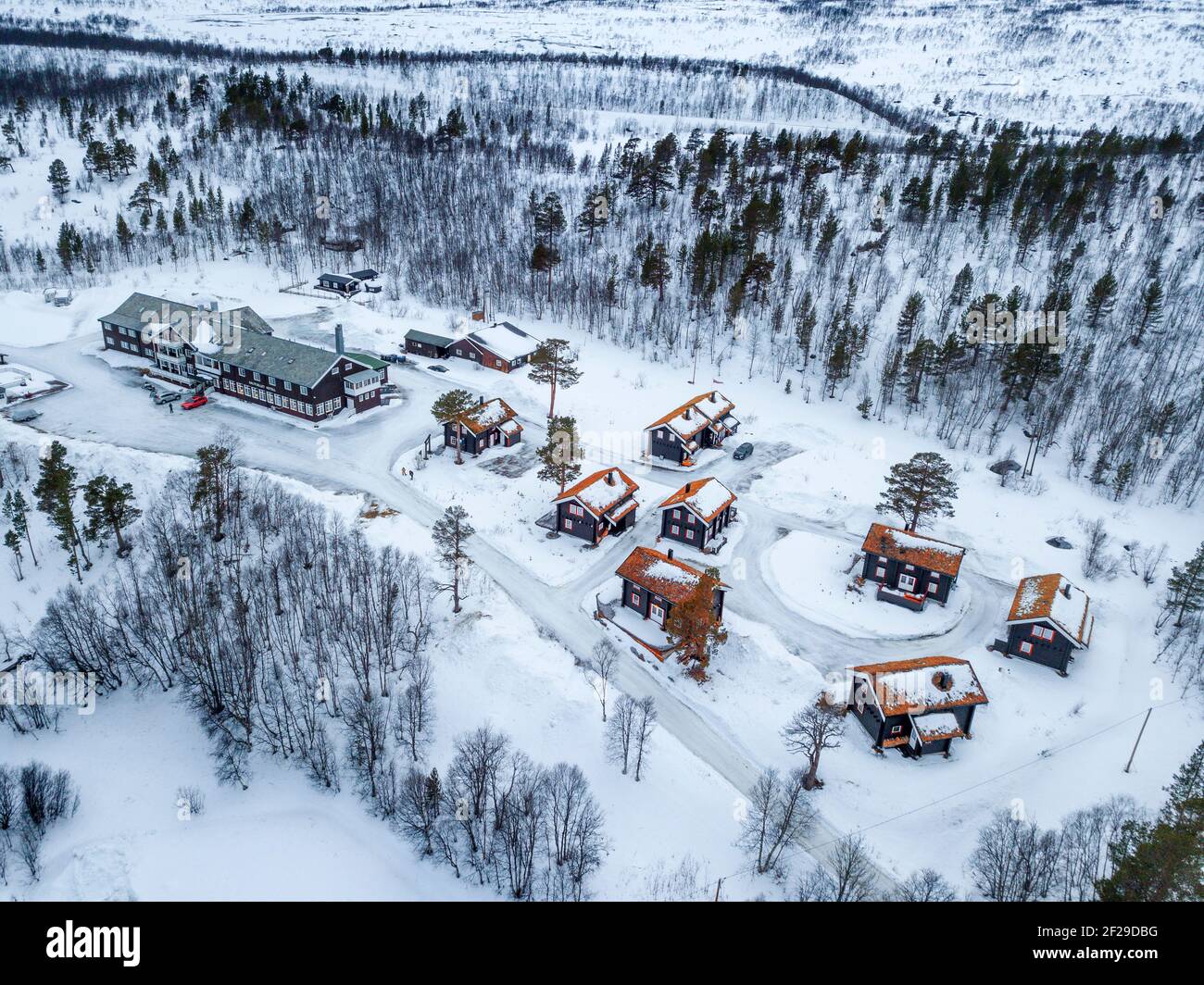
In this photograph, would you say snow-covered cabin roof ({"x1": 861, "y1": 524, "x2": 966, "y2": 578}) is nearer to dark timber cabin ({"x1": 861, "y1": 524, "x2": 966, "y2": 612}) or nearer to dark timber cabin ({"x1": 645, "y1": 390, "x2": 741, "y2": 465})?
dark timber cabin ({"x1": 861, "y1": 524, "x2": 966, "y2": 612})

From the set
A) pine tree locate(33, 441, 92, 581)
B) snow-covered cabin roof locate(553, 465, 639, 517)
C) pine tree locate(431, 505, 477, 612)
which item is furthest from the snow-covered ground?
pine tree locate(33, 441, 92, 581)

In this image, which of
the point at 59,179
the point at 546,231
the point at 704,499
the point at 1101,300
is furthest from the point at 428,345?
the point at 59,179

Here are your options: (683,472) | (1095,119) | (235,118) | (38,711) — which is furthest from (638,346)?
(1095,119)

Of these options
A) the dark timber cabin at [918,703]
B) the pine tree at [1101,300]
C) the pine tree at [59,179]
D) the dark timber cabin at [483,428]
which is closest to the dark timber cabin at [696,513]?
the dark timber cabin at [918,703]

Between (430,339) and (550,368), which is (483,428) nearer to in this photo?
Answer: (550,368)

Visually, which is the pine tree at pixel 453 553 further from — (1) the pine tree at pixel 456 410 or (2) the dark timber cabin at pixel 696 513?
(2) the dark timber cabin at pixel 696 513

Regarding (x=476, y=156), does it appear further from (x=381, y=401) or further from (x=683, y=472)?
(x=683, y=472)
